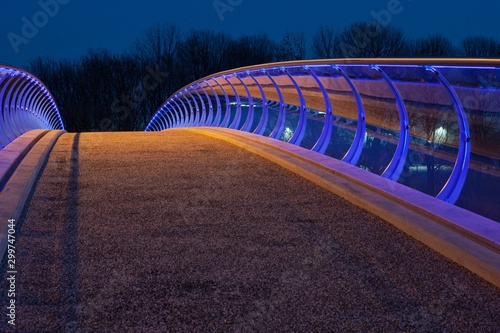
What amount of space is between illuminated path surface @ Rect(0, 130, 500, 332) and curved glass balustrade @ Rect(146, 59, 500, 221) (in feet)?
3.78

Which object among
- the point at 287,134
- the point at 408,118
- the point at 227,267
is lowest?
the point at 227,267

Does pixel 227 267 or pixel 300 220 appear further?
pixel 300 220

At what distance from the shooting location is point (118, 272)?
3.97 metres

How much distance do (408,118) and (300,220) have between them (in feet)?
6.95

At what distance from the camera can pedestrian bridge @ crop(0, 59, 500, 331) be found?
134 inches

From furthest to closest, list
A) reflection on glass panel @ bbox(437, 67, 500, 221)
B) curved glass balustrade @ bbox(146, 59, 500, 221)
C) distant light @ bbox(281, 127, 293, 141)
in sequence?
1. distant light @ bbox(281, 127, 293, 141)
2. curved glass balustrade @ bbox(146, 59, 500, 221)
3. reflection on glass panel @ bbox(437, 67, 500, 221)

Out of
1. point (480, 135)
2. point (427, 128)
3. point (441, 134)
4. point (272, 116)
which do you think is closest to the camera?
point (480, 135)

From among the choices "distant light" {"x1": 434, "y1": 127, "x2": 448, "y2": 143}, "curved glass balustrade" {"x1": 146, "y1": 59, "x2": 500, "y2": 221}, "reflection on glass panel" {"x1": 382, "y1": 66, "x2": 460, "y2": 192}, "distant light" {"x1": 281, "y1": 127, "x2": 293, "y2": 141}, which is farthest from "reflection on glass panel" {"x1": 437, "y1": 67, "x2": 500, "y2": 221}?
"distant light" {"x1": 281, "y1": 127, "x2": 293, "y2": 141}

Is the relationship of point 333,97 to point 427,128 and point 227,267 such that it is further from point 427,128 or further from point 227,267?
point 227,267

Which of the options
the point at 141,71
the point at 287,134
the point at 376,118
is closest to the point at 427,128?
the point at 376,118

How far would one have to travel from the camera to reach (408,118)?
22.1 feet

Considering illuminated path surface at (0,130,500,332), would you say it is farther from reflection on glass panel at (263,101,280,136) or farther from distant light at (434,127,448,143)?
reflection on glass panel at (263,101,280,136)

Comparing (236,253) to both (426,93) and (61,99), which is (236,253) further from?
(61,99)

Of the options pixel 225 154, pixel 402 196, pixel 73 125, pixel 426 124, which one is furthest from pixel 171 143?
pixel 73 125
